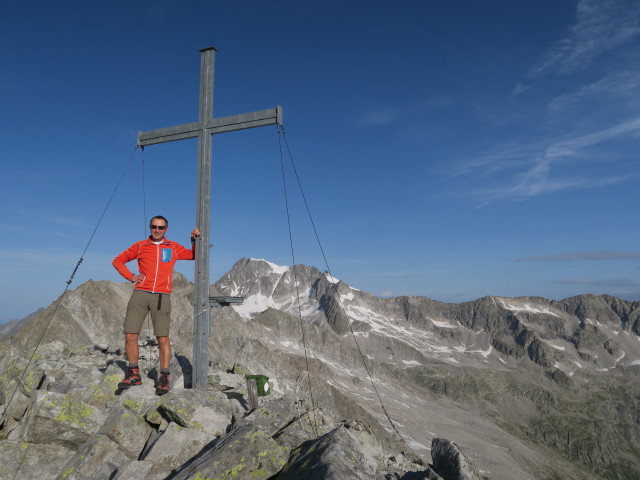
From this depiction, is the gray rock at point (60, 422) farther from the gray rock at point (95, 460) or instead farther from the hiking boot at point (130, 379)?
the hiking boot at point (130, 379)

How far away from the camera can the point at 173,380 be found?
37.0ft

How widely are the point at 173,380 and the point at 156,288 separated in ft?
9.51

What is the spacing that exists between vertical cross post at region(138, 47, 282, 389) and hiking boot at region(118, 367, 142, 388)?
1.40 m

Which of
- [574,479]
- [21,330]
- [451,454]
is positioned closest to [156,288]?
[451,454]

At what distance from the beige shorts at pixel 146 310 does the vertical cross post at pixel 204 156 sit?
2.73 feet

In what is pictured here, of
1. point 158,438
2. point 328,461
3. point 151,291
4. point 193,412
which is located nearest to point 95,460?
point 158,438

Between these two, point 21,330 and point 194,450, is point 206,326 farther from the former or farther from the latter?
point 21,330

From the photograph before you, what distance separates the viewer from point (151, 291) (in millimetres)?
10117

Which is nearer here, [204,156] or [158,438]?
[158,438]

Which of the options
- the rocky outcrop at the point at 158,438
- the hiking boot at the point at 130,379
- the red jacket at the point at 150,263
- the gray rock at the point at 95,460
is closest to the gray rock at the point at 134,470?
the rocky outcrop at the point at 158,438

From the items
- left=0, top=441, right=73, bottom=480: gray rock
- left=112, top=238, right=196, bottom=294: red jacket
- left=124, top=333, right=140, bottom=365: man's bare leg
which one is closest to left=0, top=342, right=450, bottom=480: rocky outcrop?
left=0, top=441, right=73, bottom=480: gray rock

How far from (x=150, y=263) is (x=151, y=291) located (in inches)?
27.4

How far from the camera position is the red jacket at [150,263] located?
10.1m

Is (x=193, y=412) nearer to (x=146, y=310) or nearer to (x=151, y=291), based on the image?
(x=146, y=310)
